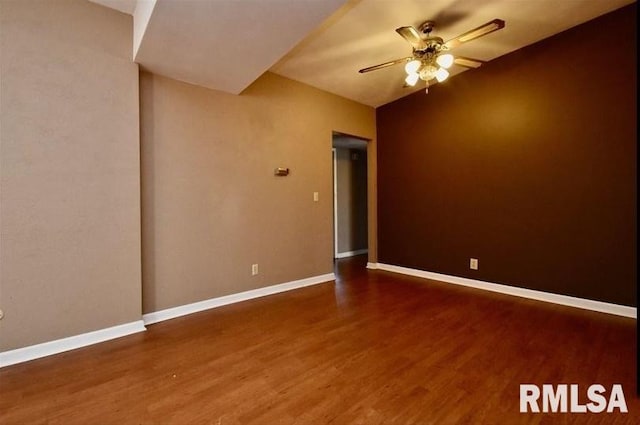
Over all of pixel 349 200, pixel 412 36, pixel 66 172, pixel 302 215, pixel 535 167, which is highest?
pixel 412 36

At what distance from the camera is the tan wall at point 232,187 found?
8.98 ft

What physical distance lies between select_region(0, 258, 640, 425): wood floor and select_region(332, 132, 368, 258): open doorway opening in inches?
128

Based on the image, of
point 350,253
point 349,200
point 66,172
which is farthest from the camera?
point 349,200

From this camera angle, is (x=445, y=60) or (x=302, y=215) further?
(x=302, y=215)

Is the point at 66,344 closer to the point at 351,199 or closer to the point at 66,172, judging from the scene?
the point at 66,172

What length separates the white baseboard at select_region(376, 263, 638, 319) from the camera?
2.77 m

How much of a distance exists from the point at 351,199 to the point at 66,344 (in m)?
5.15

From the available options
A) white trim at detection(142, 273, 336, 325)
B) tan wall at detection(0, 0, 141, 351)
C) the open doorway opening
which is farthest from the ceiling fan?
the open doorway opening

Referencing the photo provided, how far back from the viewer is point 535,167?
3250mm

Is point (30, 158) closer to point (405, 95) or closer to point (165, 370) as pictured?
point (165, 370)

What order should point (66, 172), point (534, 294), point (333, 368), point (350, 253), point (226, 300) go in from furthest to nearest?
→ point (350, 253) → point (534, 294) → point (226, 300) → point (66, 172) → point (333, 368)

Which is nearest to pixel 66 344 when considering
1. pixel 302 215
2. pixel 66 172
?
pixel 66 172

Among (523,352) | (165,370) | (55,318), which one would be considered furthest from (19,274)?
(523,352)

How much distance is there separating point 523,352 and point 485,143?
8.13 feet
